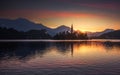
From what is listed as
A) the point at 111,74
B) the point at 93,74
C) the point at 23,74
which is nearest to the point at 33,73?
the point at 23,74

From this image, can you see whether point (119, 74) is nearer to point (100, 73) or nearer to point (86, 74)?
point (100, 73)

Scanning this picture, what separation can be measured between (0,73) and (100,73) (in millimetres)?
19815

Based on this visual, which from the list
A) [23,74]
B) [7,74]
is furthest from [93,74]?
[7,74]

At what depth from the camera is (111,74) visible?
41.2 m

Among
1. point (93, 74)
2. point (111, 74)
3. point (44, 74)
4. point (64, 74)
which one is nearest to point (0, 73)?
point (44, 74)

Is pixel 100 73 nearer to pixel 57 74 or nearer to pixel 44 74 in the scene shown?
pixel 57 74

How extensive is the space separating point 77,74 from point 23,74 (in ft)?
34.4

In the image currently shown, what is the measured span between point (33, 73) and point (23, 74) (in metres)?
1.97

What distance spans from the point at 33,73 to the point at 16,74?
329 centimetres

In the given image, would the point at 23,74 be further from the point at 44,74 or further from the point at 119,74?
the point at 119,74

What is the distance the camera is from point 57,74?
40781 millimetres

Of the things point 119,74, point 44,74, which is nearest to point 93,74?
point 119,74

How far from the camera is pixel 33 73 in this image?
1626 inches

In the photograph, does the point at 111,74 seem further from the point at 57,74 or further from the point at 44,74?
the point at 44,74
